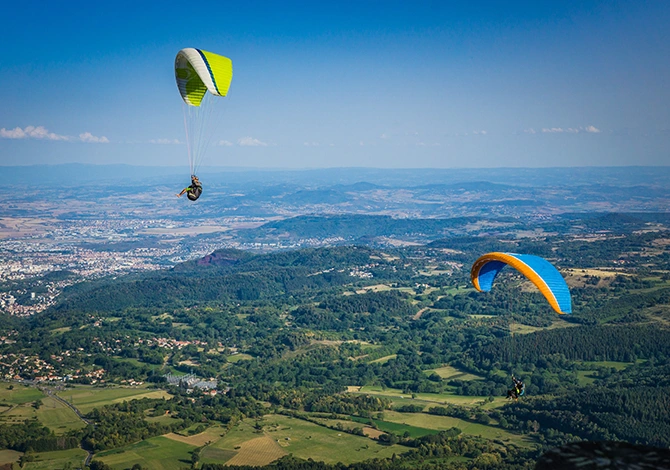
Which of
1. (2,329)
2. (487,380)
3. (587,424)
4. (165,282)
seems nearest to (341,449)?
(587,424)

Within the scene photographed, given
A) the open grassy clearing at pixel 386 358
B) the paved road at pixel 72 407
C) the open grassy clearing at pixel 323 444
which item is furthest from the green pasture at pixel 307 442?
the open grassy clearing at pixel 386 358

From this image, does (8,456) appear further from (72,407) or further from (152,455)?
(72,407)

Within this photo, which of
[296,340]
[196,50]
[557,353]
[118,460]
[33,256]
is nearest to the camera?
[196,50]

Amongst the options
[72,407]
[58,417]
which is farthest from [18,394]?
[58,417]

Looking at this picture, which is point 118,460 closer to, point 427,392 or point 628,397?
point 427,392

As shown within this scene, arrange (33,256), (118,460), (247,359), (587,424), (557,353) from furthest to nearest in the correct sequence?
(33,256) < (247,359) < (557,353) < (587,424) < (118,460)

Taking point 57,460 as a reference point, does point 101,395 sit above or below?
below

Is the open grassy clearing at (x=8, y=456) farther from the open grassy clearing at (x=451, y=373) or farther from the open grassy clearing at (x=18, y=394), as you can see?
the open grassy clearing at (x=451, y=373)
